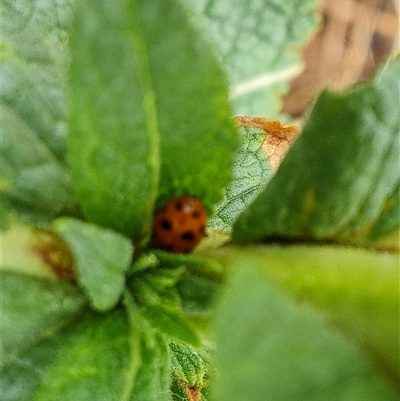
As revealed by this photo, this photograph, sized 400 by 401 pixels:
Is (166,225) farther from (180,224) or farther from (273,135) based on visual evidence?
(273,135)

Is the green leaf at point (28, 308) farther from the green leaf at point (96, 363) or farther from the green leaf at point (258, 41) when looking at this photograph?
the green leaf at point (258, 41)

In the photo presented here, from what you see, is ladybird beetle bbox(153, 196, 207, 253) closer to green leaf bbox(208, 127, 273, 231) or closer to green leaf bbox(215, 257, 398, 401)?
green leaf bbox(215, 257, 398, 401)

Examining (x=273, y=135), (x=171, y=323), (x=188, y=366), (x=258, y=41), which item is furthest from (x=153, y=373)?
(x=258, y=41)

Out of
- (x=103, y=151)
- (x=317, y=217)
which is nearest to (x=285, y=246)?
(x=317, y=217)

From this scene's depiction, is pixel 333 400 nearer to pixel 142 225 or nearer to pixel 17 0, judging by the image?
pixel 142 225

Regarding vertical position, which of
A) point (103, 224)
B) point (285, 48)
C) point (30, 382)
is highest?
point (285, 48)

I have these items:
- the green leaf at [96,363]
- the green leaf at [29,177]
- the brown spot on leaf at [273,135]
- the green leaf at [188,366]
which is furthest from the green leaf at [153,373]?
the brown spot on leaf at [273,135]

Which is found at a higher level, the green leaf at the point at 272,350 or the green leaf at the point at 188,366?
the green leaf at the point at 272,350

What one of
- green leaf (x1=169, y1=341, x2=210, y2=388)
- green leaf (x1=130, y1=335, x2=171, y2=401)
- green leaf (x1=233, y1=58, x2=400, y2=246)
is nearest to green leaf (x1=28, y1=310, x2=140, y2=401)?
green leaf (x1=130, y1=335, x2=171, y2=401)
